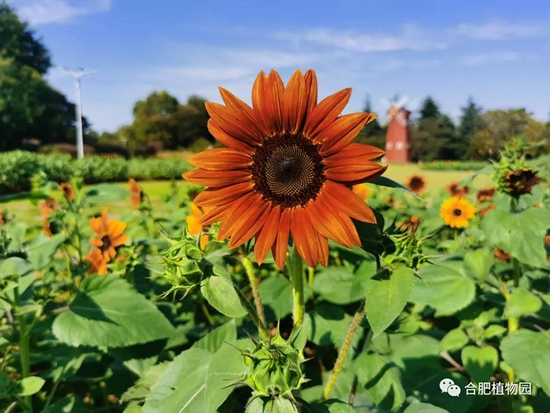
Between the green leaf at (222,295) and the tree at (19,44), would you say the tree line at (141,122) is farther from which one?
the green leaf at (222,295)

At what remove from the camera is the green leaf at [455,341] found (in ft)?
4.54

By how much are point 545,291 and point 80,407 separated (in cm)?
141

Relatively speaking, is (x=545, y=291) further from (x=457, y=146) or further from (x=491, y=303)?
(x=457, y=146)

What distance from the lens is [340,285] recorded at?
1531mm

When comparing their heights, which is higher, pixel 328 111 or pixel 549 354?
pixel 328 111

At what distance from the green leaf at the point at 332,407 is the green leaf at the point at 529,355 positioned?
1.95 feet

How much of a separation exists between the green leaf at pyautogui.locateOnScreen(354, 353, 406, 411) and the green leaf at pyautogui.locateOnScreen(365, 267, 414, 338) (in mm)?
286

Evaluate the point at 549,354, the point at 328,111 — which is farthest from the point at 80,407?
the point at 549,354

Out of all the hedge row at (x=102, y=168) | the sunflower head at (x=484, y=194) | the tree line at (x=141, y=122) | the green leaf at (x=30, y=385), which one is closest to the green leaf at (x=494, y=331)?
the green leaf at (x=30, y=385)

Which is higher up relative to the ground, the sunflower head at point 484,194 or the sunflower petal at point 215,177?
the sunflower petal at point 215,177

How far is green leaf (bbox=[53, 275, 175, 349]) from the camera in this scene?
3.95ft

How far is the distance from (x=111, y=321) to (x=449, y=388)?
33.8 inches

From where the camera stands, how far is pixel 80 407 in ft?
4.63

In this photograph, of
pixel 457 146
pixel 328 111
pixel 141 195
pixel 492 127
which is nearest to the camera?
pixel 328 111
